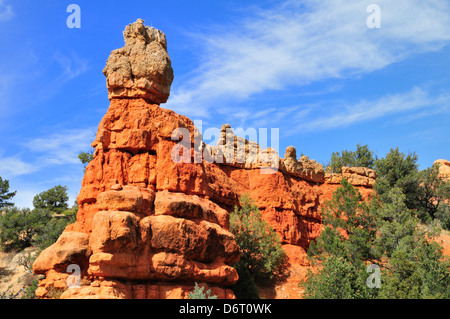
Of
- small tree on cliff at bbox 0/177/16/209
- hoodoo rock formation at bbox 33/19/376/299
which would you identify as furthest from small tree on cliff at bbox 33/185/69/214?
hoodoo rock formation at bbox 33/19/376/299

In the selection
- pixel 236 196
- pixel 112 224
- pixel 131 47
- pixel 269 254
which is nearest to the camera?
pixel 112 224

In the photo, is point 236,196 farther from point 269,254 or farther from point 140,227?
point 140,227

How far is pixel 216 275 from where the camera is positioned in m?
23.7

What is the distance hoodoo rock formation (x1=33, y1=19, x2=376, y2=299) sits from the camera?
2117 centimetres

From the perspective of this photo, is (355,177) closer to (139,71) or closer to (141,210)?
(139,71)

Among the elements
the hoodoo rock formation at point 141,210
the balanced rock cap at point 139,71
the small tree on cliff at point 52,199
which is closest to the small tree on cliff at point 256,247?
the hoodoo rock formation at point 141,210

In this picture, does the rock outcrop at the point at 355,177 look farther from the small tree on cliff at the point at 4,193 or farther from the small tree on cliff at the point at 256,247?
the small tree on cliff at the point at 4,193

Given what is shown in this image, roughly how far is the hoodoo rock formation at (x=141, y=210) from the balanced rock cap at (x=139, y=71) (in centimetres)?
6

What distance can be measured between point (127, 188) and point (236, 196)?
46.1ft

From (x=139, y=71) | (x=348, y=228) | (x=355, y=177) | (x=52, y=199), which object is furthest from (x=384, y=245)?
(x=52, y=199)

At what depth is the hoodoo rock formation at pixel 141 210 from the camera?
21.2m

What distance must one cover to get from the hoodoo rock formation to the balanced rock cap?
6 cm

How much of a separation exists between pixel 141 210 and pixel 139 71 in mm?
8616
